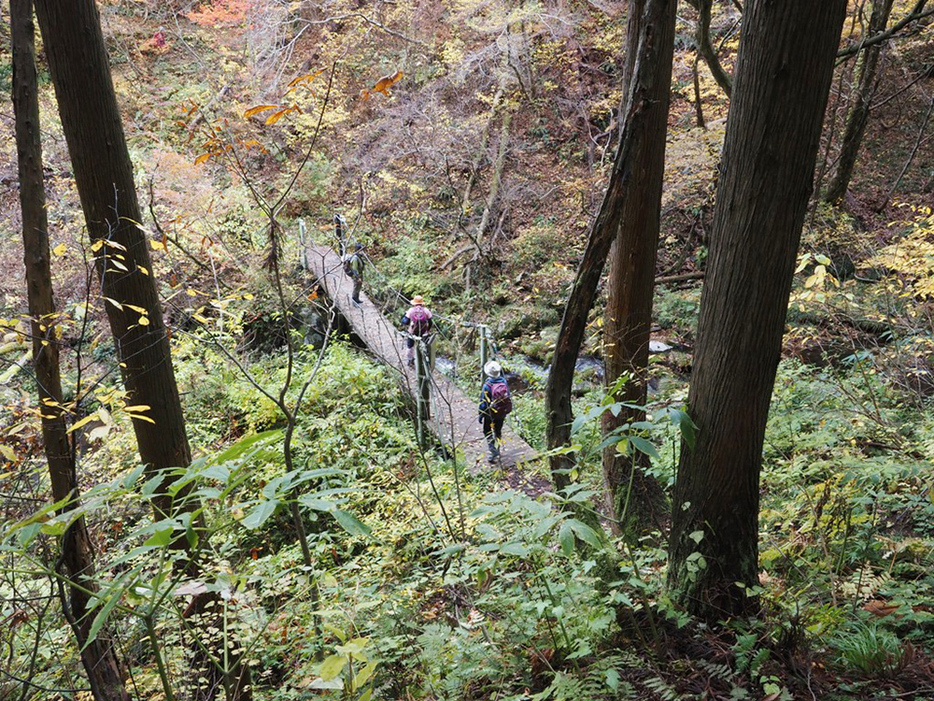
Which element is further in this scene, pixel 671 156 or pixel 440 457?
pixel 671 156

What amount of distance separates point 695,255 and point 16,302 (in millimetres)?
14184

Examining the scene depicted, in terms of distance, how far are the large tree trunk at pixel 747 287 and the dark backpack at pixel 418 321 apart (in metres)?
6.43

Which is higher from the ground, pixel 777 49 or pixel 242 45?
pixel 242 45

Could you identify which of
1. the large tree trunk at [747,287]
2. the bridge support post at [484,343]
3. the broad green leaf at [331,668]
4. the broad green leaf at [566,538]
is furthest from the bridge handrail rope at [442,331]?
the broad green leaf at [331,668]

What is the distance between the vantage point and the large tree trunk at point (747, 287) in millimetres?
2117

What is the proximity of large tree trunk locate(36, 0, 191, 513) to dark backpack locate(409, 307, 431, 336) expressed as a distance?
4.66 meters

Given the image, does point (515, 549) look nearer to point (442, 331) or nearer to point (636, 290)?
point (636, 290)

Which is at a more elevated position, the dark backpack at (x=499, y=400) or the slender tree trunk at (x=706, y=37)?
the slender tree trunk at (x=706, y=37)

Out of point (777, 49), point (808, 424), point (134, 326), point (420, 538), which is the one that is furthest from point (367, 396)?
point (777, 49)

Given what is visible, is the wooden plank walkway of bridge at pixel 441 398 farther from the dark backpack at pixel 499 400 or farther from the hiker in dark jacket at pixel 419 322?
the dark backpack at pixel 499 400

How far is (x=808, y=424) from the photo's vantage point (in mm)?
5883

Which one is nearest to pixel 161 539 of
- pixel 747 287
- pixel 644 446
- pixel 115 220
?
pixel 644 446

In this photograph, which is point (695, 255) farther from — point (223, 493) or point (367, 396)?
point (223, 493)

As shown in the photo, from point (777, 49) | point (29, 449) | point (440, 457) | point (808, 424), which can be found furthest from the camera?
point (440, 457)
